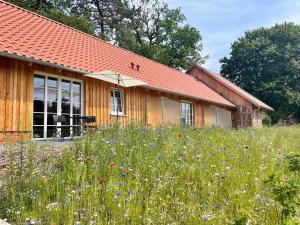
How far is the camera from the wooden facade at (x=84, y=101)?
877 centimetres

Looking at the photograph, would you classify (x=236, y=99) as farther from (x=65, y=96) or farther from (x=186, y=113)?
(x=65, y=96)

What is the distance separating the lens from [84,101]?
38.4 ft

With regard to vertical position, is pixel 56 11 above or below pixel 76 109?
above

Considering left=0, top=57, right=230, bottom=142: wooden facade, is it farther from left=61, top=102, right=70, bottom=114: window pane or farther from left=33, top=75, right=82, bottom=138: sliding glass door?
left=61, top=102, right=70, bottom=114: window pane

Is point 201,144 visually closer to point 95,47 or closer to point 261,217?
point 261,217

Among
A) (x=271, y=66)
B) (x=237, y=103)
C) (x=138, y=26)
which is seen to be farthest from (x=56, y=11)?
(x=271, y=66)

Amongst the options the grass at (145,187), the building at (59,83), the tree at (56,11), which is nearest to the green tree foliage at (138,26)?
the tree at (56,11)

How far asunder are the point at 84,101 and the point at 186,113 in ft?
30.3

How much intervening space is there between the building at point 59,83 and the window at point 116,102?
3 cm

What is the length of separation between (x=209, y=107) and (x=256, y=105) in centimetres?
712

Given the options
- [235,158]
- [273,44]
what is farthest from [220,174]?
[273,44]

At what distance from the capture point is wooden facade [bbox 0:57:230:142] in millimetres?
8773

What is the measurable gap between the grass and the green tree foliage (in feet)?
75.1

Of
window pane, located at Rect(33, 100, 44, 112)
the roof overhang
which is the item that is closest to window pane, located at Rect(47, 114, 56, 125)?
window pane, located at Rect(33, 100, 44, 112)
